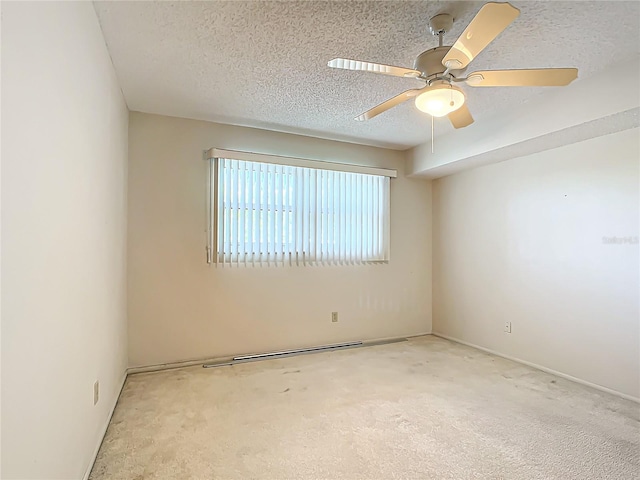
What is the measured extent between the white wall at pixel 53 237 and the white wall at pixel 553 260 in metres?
3.66

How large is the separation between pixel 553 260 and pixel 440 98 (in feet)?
7.48

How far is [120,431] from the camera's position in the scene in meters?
2.23

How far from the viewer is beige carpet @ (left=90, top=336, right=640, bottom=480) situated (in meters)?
1.89

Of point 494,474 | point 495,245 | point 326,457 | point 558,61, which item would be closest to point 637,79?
point 558,61

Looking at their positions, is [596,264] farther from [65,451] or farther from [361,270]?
[65,451]

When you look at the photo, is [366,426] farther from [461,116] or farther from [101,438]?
[461,116]

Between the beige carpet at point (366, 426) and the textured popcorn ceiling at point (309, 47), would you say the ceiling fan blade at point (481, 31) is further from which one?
the beige carpet at point (366, 426)

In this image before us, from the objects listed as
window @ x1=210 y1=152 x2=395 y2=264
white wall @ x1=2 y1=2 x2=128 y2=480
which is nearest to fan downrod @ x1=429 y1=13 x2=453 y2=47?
white wall @ x1=2 y1=2 x2=128 y2=480

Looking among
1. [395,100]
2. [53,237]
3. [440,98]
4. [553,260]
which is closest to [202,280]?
[53,237]

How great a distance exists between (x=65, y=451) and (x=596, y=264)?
3.75 meters

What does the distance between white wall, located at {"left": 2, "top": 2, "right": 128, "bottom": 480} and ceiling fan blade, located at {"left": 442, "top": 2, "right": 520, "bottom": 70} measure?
62.8 inches

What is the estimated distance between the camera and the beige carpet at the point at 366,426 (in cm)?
189

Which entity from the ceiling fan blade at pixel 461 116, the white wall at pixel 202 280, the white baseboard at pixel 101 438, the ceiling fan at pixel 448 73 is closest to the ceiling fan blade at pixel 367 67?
the ceiling fan at pixel 448 73

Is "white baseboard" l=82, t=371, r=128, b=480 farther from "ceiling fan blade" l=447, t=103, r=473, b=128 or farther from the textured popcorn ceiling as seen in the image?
"ceiling fan blade" l=447, t=103, r=473, b=128
